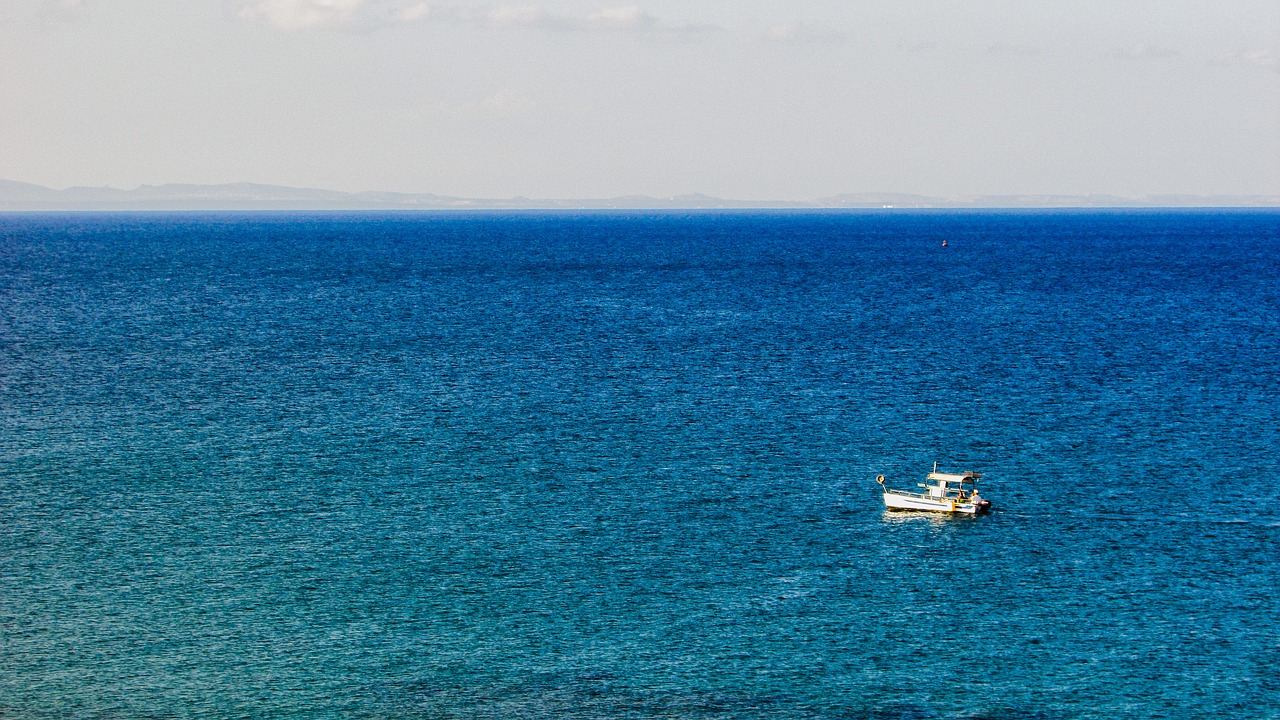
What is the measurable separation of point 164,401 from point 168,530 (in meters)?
34.4

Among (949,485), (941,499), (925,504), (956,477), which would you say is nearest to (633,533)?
(925,504)

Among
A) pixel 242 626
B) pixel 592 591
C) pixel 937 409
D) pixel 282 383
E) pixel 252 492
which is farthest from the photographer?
pixel 282 383

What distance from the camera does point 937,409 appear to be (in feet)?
328

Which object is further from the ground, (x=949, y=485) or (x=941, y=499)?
(x=941, y=499)

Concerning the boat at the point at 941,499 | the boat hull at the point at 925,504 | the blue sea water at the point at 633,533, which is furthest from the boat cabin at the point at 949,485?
the blue sea water at the point at 633,533

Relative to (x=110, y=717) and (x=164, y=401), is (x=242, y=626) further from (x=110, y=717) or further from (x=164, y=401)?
(x=164, y=401)

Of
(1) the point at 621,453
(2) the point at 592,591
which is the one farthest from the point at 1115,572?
(1) the point at 621,453

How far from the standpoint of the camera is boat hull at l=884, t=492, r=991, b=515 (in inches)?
2894

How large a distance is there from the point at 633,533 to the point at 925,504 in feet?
55.6

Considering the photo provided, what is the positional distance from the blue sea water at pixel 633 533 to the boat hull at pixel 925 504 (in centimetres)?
139

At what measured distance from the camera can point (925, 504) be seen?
243ft

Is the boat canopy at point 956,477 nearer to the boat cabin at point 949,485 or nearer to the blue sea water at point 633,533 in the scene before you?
the boat cabin at point 949,485

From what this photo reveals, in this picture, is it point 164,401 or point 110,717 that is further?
point 164,401

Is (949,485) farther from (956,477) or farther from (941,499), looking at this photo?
(941,499)
